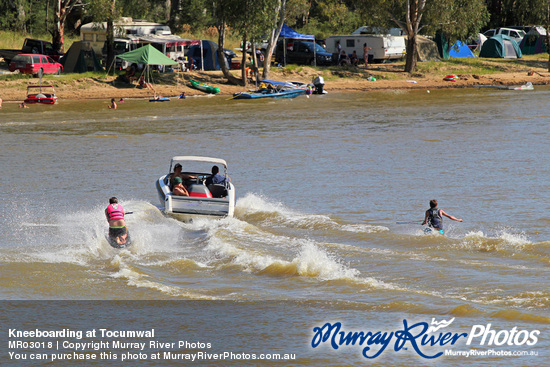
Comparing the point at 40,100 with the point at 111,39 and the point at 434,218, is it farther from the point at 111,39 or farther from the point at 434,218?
the point at 434,218

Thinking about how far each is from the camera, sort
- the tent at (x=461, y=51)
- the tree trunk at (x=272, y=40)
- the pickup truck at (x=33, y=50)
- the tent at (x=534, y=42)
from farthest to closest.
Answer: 1. the tent at (x=534, y=42)
2. the tent at (x=461, y=51)
3. the tree trunk at (x=272, y=40)
4. the pickup truck at (x=33, y=50)

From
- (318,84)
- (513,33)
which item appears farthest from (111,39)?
(513,33)

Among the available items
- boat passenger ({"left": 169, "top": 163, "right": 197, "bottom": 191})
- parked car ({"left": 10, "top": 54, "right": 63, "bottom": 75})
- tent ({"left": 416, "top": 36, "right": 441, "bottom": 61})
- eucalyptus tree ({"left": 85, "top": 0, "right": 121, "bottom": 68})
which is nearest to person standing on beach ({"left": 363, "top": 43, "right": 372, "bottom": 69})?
tent ({"left": 416, "top": 36, "right": 441, "bottom": 61})

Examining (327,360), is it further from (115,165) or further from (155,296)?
(115,165)

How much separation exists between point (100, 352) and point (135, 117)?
89.3ft

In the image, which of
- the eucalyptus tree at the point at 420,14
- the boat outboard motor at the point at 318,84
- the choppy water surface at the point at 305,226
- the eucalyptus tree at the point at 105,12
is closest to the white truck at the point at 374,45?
the eucalyptus tree at the point at 420,14

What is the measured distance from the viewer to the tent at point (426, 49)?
180 feet

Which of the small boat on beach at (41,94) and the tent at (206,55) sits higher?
the tent at (206,55)

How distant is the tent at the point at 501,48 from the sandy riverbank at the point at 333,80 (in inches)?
58.4

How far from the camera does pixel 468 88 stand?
49844 mm

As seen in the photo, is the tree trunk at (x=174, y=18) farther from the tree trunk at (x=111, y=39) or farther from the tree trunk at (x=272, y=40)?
the tree trunk at (x=111, y=39)

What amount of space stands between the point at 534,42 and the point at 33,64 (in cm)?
4177

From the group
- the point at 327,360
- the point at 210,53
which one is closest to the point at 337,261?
the point at 327,360

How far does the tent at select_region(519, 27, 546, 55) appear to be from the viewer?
196 ft
